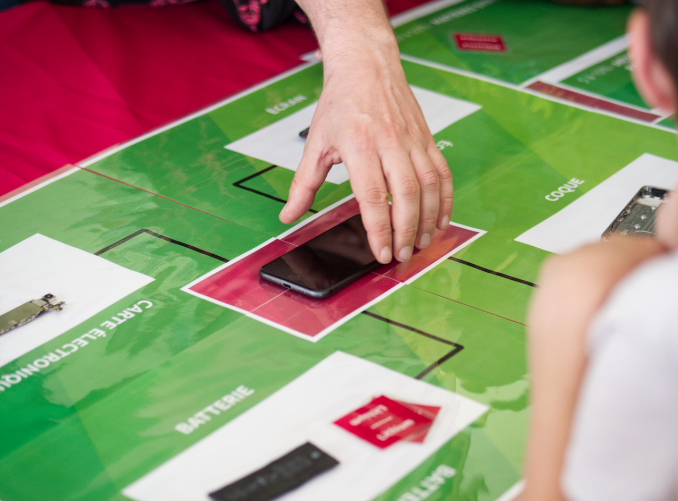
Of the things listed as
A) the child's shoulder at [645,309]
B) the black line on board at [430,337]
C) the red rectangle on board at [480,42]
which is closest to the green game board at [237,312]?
the black line on board at [430,337]

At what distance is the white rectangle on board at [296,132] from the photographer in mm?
1196

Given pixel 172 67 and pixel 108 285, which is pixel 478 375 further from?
pixel 172 67

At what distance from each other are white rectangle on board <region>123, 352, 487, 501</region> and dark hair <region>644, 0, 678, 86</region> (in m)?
0.39

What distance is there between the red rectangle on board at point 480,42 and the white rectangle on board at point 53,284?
3.09 feet

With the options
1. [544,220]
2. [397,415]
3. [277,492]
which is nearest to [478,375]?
[397,415]

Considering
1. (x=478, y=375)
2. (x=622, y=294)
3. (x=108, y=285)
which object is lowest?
(x=478, y=375)

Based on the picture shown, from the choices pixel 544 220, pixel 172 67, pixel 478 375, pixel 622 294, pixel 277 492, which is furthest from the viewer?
pixel 172 67

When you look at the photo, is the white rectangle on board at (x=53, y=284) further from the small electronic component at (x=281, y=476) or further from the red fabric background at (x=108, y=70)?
the small electronic component at (x=281, y=476)

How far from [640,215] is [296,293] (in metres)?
0.46

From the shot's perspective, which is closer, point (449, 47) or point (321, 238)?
point (321, 238)

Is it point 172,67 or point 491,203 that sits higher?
point 172,67

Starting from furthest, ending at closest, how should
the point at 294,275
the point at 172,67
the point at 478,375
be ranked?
the point at 172,67 → the point at 294,275 → the point at 478,375

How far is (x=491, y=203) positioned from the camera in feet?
3.51

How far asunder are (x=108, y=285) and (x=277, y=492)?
40 centimetres
